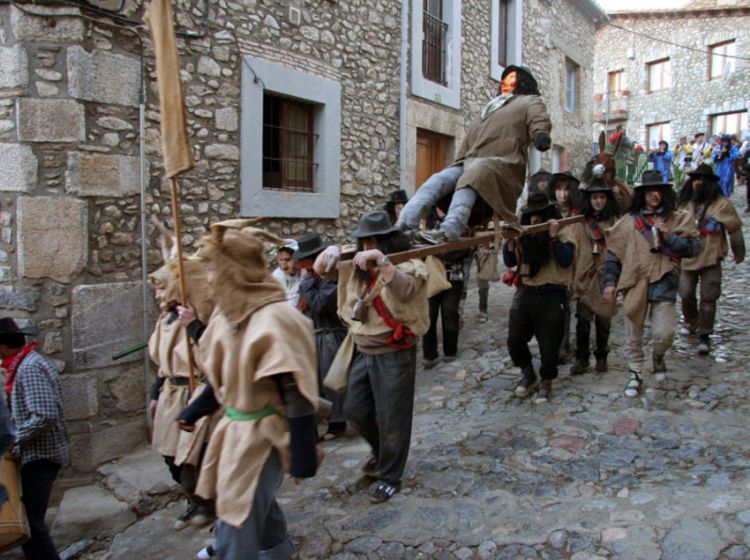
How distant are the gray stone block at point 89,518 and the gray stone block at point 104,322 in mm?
1121

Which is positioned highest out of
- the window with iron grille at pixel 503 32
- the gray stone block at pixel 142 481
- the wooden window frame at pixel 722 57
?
the wooden window frame at pixel 722 57

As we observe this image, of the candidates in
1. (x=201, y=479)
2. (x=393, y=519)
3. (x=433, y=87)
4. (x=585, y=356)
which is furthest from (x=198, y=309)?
(x=433, y=87)

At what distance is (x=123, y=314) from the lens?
5480mm

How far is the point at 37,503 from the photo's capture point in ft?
12.5

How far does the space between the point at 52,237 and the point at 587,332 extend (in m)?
4.93

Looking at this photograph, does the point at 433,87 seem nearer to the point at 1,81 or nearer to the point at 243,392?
the point at 1,81

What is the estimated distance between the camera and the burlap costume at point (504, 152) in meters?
4.00

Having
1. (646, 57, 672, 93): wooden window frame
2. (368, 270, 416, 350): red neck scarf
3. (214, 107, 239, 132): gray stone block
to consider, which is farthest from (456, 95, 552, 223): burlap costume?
(646, 57, 672, 93): wooden window frame

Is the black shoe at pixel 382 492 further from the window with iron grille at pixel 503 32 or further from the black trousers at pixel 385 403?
the window with iron grille at pixel 503 32

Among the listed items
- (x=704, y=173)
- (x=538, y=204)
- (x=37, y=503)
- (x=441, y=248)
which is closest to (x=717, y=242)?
(x=704, y=173)

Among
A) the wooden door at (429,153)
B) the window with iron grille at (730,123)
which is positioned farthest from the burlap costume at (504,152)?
the window with iron grille at (730,123)

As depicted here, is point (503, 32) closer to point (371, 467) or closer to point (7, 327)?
point (371, 467)

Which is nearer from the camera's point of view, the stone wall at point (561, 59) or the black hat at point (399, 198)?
the black hat at point (399, 198)

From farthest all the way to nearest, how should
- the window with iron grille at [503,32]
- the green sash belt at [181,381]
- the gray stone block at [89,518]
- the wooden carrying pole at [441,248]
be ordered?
the window with iron grille at [503,32], the gray stone block at [89,518], the green sash belt at [181,381], the wooden carrying pole at [441,248]
